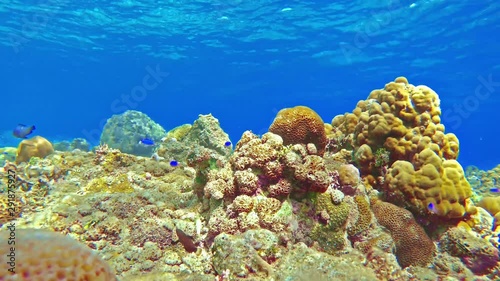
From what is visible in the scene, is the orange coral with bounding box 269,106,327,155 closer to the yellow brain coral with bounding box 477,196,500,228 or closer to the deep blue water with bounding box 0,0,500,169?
the yellow brain coral with bounding box 477,196,500,228

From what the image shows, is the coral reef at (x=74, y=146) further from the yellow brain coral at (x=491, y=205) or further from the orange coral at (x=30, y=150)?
the yellow brain coral at (x=491, y=205)

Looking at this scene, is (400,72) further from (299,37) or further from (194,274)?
(194,274)

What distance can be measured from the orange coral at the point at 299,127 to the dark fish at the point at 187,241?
3.08m

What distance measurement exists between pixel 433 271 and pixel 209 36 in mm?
34819

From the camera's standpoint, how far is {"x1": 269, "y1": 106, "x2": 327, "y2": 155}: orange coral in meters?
7.18

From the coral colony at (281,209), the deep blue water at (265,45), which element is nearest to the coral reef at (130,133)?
the deep blue water at (265,45)

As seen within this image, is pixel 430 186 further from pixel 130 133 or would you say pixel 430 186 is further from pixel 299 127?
pixel 130 133

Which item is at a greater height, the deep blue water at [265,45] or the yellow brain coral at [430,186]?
the deep blue water at [265,45]

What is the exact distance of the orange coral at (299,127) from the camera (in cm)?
718

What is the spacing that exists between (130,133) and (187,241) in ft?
44.4

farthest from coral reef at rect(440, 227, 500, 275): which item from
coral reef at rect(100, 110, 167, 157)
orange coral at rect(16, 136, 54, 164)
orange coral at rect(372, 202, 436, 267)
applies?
coral reef at rect(100, 110, 167, 157)

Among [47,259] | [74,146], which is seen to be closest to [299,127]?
[47,259]

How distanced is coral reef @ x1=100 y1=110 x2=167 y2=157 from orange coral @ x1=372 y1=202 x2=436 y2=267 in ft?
44.6

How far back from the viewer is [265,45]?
3869 cm
